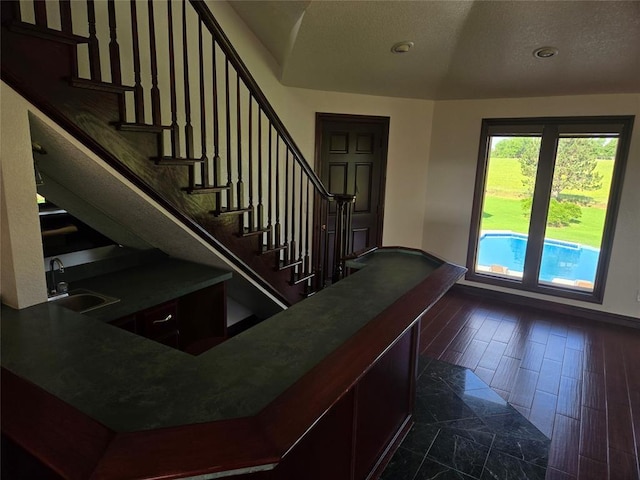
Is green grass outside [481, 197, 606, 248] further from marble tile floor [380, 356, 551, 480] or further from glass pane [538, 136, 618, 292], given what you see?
marble tile floor [380, 356, 551, 480]

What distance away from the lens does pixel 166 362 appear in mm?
1376

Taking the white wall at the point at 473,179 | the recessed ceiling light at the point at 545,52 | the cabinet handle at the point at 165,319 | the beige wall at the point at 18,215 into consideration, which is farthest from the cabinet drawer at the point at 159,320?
the white wall at the point at 473,179

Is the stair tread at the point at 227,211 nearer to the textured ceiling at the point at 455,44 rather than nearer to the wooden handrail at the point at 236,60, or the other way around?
the wooden handrail at the point at 236,60

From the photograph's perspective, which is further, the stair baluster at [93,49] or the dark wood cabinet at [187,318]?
the dark wood cabinet at [187,318]

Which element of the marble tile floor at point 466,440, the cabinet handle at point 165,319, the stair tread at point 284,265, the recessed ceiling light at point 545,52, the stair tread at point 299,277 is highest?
the recessed ceiling light at point 545,52

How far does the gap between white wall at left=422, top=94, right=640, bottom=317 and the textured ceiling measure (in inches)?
6.9

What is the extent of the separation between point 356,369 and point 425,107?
435cm

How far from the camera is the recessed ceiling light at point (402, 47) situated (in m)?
3.48

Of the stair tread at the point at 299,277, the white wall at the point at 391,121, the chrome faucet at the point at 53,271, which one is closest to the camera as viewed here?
the chrome faucet at the point at 53,271

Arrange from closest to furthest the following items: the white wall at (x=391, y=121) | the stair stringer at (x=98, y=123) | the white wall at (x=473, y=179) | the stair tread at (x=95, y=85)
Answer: the stair stringer at (x=98, y=123) < the stair tread at (x=95, y=85) < the white wall at (x=391, y=121) < the white wall at (x=473, y=179)

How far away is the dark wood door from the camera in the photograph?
4.60 meters

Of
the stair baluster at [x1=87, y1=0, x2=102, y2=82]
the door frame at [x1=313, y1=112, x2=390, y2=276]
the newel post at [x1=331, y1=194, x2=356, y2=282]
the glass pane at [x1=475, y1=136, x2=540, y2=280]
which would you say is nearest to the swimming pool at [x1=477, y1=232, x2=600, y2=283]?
the glass pane at [x1=475, y1=136, x2=540, y2=280]

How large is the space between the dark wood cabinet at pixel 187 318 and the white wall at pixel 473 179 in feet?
10.8

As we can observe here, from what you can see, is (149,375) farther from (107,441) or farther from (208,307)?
(208,307)
